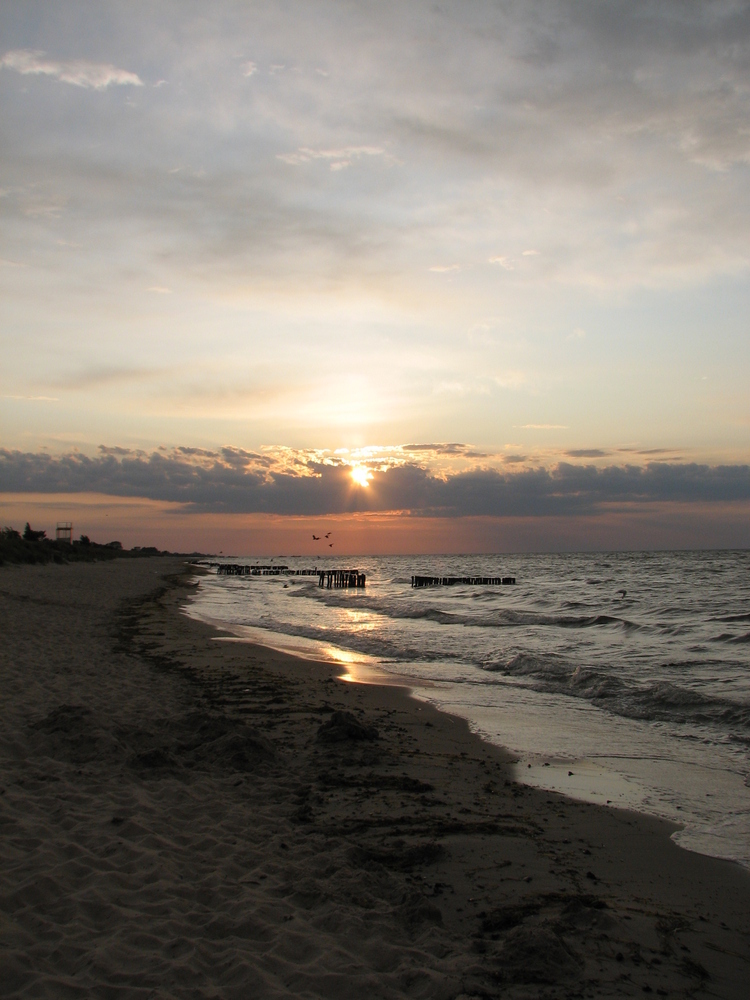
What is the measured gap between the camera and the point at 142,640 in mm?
17828

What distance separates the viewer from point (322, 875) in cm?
471

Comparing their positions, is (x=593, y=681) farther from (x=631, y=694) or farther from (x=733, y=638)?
(x=733, y=638)

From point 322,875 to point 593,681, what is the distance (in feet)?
32.0

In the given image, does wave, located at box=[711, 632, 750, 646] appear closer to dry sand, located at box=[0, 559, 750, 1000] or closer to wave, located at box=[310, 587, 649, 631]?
wave, located at box=[310, 587, 649, 631]

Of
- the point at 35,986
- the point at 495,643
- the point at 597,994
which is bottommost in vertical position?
the point at 495,643

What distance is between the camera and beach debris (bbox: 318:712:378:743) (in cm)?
813

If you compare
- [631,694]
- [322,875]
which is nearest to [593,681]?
[631,694]

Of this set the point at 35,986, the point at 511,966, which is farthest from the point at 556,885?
the point at 35,986

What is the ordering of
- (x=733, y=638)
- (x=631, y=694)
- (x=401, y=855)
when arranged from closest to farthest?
1. (x=401, y=855)
2. (x=631, y=694)
3. (x=733, y=638)

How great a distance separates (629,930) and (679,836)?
1933 mm

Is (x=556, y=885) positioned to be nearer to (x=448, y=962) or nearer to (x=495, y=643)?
(x=448, y=962)

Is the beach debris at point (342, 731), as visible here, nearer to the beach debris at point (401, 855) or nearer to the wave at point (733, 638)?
the beach debris at point (401, 855)

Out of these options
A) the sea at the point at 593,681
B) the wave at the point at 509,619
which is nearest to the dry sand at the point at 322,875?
the sea at the point at 593,681

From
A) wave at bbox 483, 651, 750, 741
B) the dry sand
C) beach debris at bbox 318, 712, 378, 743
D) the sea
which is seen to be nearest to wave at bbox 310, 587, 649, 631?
the sea
